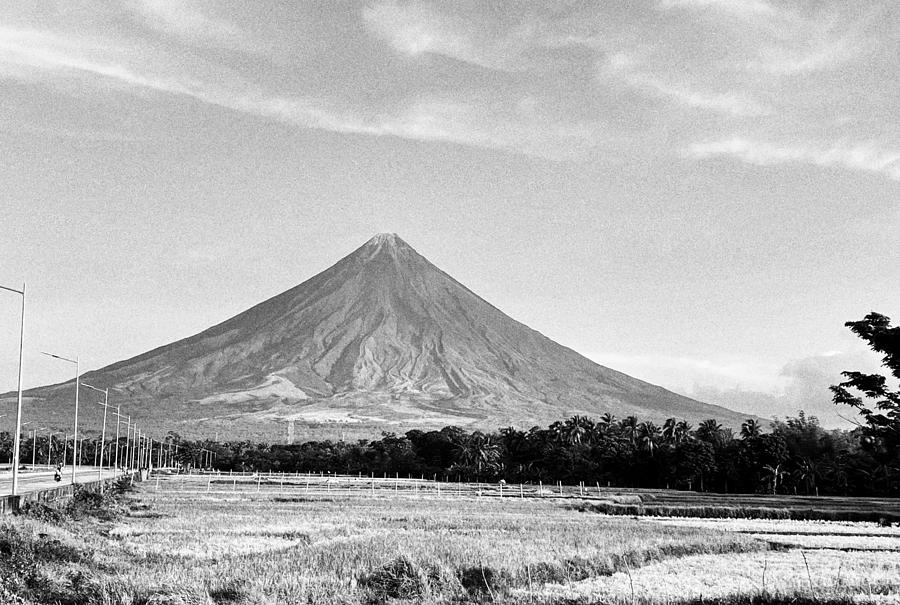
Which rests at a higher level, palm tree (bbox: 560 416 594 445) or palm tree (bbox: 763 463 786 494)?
palm tree (bbox: 560 416 594 445)

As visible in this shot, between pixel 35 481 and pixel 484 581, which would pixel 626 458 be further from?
pixel 484 581

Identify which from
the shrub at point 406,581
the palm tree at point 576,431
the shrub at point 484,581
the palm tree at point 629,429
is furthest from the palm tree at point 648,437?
the shrub at point 406,581

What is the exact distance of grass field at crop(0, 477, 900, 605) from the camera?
18359mm

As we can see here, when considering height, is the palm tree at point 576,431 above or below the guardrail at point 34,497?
above

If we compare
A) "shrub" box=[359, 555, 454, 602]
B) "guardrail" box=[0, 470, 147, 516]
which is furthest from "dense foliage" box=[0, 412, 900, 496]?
"guardrail" box=[0, 470, 147, 516]

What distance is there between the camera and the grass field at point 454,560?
60.2 feet

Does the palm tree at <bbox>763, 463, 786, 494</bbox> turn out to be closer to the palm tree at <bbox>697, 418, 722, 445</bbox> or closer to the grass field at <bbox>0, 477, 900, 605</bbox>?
the palm tree at <bbox>697, 418, 722, 445</bbox>

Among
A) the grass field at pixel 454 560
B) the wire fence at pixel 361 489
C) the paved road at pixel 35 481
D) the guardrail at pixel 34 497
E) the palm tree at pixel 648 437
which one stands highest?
the palm tree at pixel 648 437

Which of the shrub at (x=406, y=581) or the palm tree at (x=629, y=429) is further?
the palm tree at (x=629, y=429)

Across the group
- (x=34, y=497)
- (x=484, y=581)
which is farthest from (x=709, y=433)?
(x=484, y=581)

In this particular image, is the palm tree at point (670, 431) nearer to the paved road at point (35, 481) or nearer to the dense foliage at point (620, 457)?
the dense foliage at point (620, 457)

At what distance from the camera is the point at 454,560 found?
76.9 feet

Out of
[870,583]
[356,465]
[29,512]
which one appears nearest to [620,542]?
[870,583]

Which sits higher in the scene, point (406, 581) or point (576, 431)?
point (576, 431)
